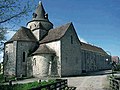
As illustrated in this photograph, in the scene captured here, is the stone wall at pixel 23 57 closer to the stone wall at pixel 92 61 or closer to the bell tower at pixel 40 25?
the bell tower at pixel 40 25

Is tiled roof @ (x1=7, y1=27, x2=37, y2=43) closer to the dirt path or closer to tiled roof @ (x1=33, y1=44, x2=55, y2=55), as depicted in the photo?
tiled roof @ (x1=33, y1=44, x2=55, y2=55)

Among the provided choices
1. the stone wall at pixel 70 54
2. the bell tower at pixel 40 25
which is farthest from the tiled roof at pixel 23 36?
the stone wall at pixel 70 54

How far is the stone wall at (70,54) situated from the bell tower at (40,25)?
7399mm

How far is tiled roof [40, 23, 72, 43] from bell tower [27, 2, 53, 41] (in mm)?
1931

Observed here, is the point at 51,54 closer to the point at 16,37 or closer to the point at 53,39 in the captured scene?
the point at 53,39

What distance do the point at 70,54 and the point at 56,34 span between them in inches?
212

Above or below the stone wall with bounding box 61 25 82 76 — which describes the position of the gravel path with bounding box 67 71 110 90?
below

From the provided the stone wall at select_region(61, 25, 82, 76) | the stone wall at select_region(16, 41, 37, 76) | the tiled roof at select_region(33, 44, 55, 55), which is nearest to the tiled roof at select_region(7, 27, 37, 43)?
the stone wall at select_region(16, 41, 37, 76)

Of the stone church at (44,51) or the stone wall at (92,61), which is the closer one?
the stone church at (44,51)

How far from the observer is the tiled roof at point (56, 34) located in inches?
1506

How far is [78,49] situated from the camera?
4228 centimetres

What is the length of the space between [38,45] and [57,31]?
18.6 feet

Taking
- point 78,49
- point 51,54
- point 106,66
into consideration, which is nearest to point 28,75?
point 51,54

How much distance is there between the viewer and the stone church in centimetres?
3709
